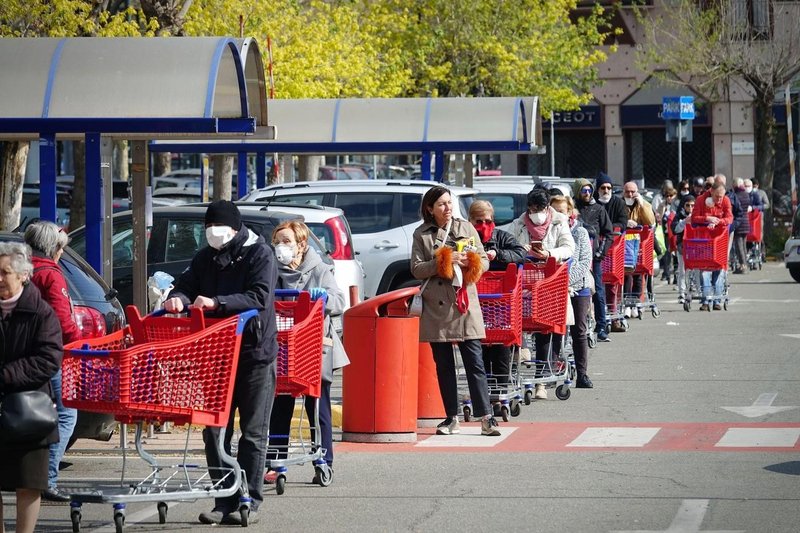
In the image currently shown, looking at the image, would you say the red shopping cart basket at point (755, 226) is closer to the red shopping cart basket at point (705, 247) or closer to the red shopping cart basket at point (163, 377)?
the red shopping cart basket at point (705, 247)

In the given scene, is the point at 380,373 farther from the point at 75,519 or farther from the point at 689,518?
the point at 75,519

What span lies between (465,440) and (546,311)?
2161 mm

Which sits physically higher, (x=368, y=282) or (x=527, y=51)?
(x=527, y=51)

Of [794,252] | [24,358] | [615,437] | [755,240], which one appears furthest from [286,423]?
[755,240]

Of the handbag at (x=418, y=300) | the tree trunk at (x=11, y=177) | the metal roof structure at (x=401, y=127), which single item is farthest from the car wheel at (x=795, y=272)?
the handbag at (x=418, y=300)

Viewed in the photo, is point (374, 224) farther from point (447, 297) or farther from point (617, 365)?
point (447, 297)

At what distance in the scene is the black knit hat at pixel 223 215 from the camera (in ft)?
26.4

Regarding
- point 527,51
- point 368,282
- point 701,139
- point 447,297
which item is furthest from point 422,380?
point 701,139

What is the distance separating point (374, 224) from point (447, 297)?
819 centimetres

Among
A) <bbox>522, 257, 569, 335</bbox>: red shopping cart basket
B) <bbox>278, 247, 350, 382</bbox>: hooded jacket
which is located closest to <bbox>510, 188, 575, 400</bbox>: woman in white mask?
<bbox>522, 257, 569, 335</bbox>: red shopping cart basket

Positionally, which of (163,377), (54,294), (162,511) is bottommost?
(162,511)

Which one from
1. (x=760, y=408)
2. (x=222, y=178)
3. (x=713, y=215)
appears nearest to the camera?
(x=760, y=408)

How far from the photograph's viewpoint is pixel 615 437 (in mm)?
11070

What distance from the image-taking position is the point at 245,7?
1081 inches
